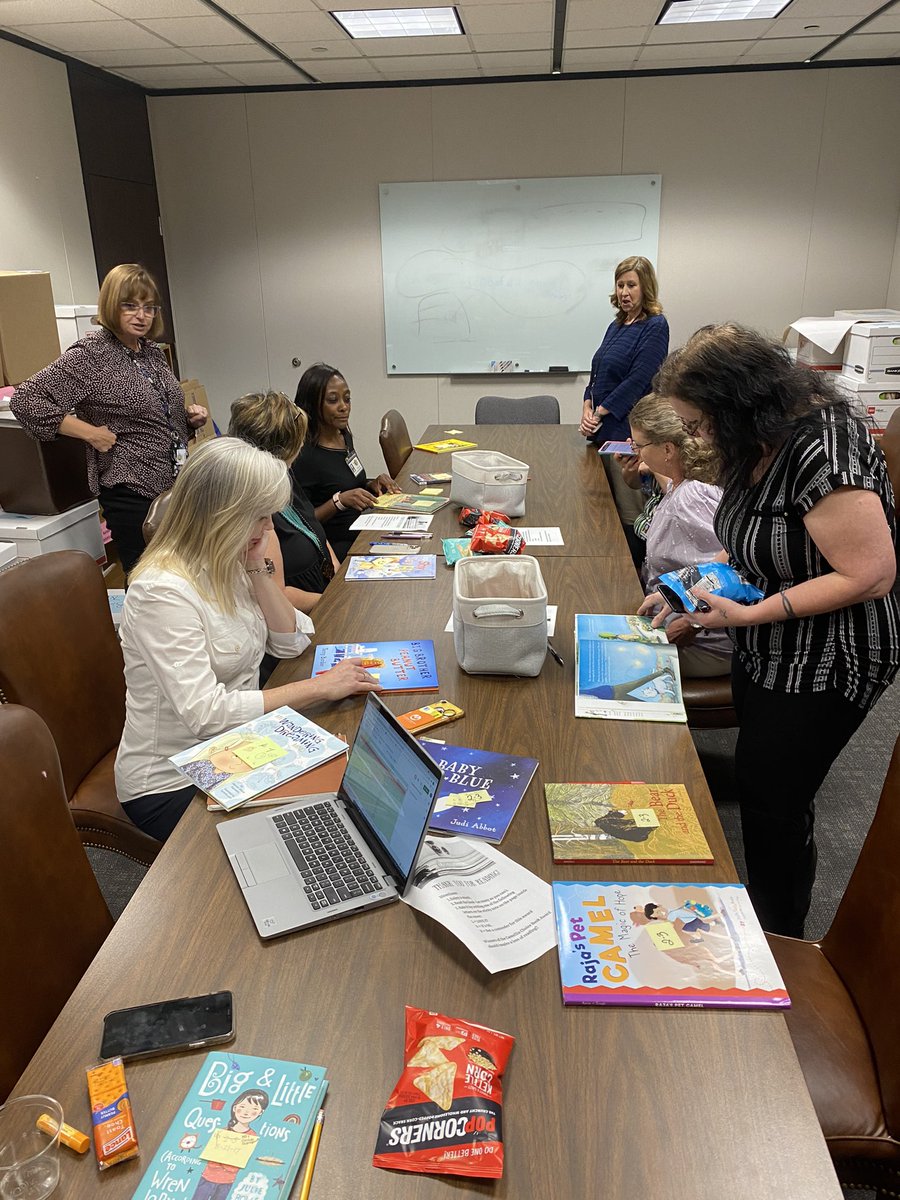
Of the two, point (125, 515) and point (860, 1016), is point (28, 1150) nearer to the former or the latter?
point (860, 1016)

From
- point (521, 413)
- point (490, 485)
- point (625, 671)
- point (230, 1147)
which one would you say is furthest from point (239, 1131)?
point (521, 413)

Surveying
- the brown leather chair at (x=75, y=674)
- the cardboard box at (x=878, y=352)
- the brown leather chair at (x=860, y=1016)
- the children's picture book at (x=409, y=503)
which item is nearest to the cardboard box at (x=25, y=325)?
the children's picture book at (x=409, y=503)

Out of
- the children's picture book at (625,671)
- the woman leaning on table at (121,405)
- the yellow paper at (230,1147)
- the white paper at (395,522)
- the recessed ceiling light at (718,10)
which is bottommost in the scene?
the yellow paper at (230,1147)

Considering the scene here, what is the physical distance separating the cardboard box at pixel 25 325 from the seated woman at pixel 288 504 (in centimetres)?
150

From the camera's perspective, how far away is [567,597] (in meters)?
2.21

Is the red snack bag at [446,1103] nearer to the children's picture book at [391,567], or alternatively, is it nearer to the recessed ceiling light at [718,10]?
the children's picture book at [391,567]

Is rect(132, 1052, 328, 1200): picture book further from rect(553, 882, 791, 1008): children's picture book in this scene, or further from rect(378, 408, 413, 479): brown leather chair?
rect(378, 408, 413, 479): brown leather chair

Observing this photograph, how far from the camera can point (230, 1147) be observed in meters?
0.83

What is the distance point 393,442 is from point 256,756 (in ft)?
8.66

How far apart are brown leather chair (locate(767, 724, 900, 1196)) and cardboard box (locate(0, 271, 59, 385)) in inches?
135

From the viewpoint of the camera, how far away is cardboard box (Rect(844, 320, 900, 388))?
4.26 meters

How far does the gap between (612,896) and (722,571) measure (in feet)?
2.89

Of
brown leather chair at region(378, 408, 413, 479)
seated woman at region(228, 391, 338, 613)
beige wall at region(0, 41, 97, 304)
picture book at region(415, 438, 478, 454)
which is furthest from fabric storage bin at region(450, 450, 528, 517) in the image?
beige wall at region(0, 41, 97, 304)

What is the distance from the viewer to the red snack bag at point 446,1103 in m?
0.82
